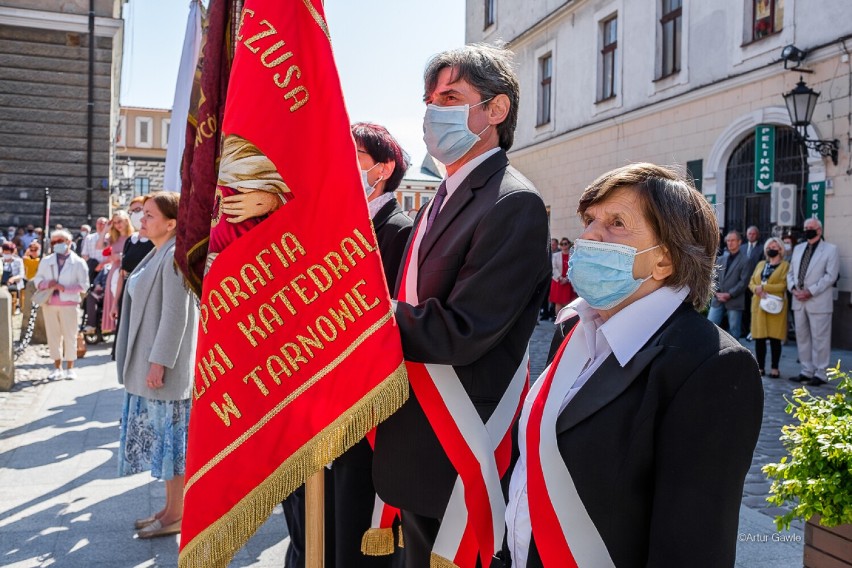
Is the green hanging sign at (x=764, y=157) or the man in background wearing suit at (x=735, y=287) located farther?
the green hanging sign at (x=764, y=157)

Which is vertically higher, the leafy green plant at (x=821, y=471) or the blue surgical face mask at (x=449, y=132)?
the blue surgical face mask at (x=449, y=132)

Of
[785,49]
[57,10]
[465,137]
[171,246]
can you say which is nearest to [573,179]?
[785,49]

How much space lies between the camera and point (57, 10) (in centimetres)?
2180

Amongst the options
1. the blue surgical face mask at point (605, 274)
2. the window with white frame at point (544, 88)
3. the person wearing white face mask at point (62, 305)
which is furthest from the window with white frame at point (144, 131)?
the blue surgical face mask at point (605, 274)

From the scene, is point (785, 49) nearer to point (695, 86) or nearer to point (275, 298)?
point (695, 86)

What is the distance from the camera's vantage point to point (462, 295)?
2168 millimetres

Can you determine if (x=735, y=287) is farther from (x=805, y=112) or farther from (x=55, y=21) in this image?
(x=55, y=21)

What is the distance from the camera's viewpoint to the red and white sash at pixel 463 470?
2.25 m

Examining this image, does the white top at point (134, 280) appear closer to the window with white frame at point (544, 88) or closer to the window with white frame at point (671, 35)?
the window with white frame at point (671, 35)

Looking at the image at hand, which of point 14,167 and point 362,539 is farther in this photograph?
point 14,167

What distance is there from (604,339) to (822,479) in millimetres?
1249

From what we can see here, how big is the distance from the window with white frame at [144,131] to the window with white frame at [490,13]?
63.0 metres

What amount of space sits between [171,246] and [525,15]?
21.0 meters

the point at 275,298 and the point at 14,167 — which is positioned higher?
the point at 14,167
